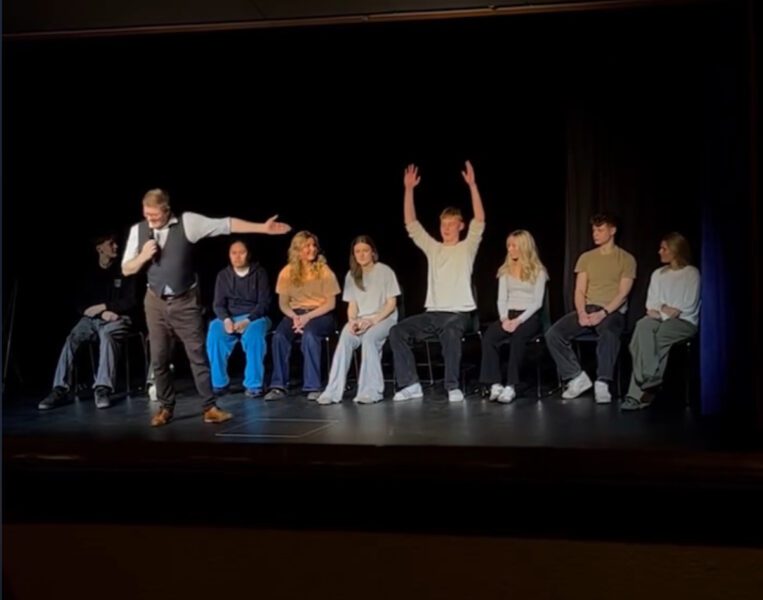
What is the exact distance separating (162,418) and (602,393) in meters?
2.09

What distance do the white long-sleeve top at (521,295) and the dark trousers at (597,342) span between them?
5.9 inches

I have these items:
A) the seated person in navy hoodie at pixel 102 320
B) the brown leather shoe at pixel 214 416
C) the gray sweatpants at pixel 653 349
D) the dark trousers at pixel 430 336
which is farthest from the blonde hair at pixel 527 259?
the seated person in navy hoodie at pixel 102 320

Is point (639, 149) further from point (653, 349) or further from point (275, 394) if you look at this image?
point (275, 394)

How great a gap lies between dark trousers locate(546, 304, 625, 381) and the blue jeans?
154cm

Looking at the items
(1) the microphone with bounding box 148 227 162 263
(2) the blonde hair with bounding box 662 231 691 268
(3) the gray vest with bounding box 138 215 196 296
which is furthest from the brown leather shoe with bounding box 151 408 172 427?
(2) the blonde hair with bounding box 662 231 691 268

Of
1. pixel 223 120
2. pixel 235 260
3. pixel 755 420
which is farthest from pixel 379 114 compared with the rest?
pixel 755 420

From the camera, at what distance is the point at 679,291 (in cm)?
431

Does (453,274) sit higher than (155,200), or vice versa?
(155,200)

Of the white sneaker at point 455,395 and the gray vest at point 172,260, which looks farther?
the white sneaker at point 455,395

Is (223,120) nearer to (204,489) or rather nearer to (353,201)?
(353,201)

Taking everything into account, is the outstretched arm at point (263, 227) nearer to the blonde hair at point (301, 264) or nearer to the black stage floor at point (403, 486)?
the blonde hair at point (301, 264)

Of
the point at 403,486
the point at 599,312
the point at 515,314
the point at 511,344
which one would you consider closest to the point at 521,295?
the point at 515,314

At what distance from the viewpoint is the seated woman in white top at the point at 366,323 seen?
4637 millimetres

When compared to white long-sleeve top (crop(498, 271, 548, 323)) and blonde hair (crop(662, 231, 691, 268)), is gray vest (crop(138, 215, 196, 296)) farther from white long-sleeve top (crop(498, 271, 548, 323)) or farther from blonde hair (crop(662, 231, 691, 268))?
blonde hair (crop(662, 231, 691, 268))
